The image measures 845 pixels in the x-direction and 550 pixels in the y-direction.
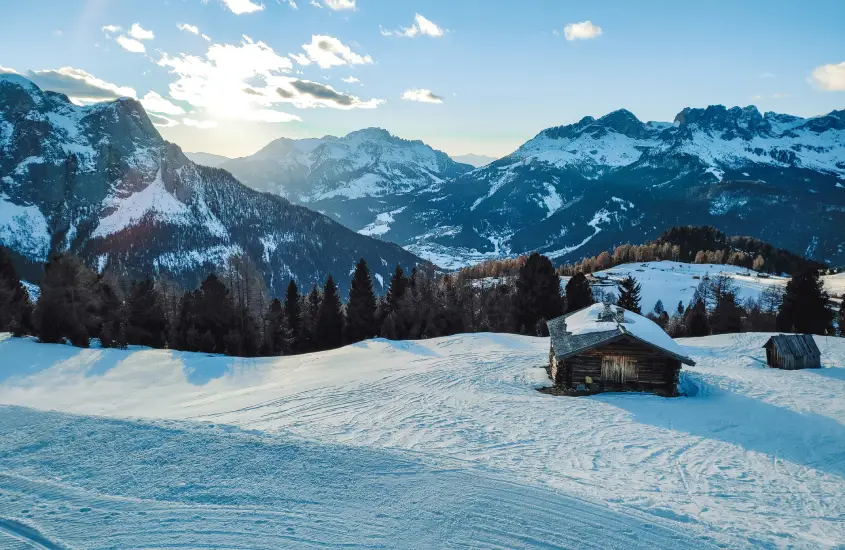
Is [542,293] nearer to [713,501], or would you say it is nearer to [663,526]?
[713,501]

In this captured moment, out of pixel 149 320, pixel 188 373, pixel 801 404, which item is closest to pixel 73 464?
pixel 188 373

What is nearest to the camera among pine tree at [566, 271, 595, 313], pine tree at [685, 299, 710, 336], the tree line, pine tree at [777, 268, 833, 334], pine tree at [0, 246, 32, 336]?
the tree line

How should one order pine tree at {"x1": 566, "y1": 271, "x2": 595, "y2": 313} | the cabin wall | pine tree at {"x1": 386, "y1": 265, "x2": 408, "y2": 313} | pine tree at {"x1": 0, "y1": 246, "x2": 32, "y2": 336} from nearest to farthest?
the cabin wall → pine tree at {"x1": 0, "y1": 246, "x2": 32, "y2": 336} → pine tree at {"x1": 386, "y1": 265, "x2": 408, "y2": 313} → pine tree at {"x1": 566, "y1": 271, "x2": 595, "y2": 313}

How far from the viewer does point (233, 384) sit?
28812 mm

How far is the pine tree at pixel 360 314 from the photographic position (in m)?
52.7

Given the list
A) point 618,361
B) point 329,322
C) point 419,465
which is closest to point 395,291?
point 329,322

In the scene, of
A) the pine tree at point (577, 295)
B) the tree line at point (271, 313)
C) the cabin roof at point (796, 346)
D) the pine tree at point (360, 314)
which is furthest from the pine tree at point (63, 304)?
the cabin roof at point (796, 346)

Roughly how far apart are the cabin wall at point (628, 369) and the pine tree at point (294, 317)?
108 ft

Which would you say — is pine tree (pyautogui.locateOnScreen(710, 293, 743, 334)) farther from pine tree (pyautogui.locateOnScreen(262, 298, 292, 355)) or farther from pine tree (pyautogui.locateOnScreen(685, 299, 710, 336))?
pine tree (pyautogui.locateOnScreen(262, 298, 292, 355))

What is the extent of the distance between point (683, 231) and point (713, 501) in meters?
202

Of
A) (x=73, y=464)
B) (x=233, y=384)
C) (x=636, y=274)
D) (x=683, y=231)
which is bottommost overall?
(x=233, y=384)

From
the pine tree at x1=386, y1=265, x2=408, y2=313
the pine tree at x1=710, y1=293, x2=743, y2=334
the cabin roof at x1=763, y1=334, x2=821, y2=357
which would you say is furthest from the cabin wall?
the pine tree at x1=710, y1=293, x2=743, y2=334

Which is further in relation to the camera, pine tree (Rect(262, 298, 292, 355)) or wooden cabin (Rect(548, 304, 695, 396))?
pine tree (Rect(262, 298, 292, 355))

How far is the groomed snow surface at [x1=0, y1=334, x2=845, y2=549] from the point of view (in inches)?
320
